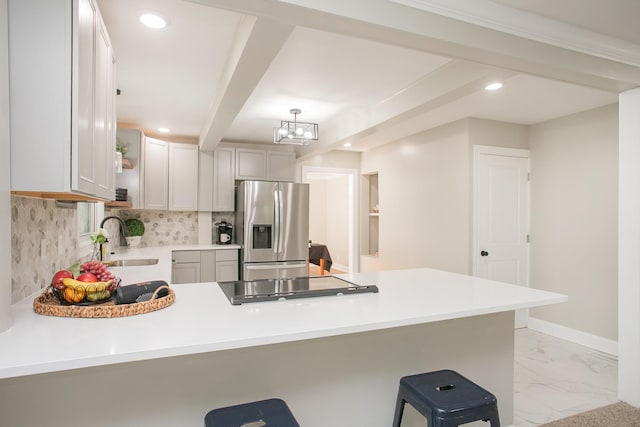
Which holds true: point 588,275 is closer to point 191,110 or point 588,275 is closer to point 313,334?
point 313,334

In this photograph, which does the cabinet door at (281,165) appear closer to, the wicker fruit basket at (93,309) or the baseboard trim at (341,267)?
the baseboard trim at (341,267)

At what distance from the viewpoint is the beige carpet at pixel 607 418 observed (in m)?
2.31

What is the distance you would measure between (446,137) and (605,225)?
1834mm

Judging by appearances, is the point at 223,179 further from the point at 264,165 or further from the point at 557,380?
the point at 557,380

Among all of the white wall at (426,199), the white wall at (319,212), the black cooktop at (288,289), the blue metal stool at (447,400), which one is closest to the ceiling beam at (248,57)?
the black cooktop at (288,289)

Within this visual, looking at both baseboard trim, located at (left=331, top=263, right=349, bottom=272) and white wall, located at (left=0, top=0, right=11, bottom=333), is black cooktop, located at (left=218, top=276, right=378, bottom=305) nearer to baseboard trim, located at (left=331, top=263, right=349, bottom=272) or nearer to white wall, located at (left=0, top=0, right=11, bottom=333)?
white wall, located at (left=0, top=0, right=11, bottom=333)

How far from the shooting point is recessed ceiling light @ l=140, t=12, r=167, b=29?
1.99 m

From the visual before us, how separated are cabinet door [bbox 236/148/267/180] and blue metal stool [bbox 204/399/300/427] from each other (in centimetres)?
404

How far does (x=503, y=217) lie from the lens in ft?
13.8

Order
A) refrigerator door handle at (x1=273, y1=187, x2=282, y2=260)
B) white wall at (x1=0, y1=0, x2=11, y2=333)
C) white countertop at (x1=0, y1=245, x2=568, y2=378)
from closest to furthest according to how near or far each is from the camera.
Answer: white countertop at (x1=0, y1=245, x2=568, y2=378) < white wall at (x1=0, y1=0, x2=11, y2=333) < refrigerator door handle at (x1=273, y1=187, x2=282, y2=260)

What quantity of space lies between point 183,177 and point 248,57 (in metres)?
3.16

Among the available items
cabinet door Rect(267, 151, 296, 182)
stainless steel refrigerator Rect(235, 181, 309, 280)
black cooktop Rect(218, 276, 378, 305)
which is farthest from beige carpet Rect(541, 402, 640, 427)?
cabinet door Rect(267, 151, 296, 182)

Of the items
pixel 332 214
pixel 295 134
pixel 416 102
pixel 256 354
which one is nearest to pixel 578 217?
pixel 416 102

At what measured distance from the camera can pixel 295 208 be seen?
484 centimetres
